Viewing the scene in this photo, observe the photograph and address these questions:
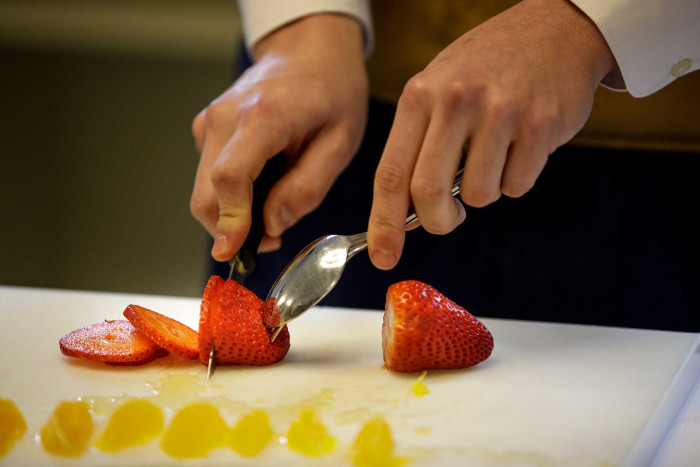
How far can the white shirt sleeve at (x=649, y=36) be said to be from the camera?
826 millimetres

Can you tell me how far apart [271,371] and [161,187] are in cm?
244

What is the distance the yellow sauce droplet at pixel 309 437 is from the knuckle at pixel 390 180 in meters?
0.24

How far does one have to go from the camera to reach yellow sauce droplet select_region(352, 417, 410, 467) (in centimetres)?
67

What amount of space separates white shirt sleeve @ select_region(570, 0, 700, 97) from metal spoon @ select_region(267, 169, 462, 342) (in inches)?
11.4

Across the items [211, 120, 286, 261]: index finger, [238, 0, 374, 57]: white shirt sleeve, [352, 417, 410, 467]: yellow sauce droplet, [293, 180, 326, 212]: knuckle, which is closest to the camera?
[352, 417, 410, 467]: yellow sauce droplet

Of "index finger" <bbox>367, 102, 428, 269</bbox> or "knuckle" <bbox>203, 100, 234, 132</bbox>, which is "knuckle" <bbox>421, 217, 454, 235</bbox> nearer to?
"index finger" <bbox>367, 102, 428, 269</bbox>

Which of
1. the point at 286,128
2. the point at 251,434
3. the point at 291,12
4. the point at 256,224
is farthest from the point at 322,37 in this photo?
the point at 251,434

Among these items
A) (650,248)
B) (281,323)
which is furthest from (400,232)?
(650,248)

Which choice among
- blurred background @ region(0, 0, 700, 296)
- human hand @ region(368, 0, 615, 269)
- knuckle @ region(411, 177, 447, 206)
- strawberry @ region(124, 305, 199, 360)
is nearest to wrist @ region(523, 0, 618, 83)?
human hand @ region(368, 0, 615, 269)

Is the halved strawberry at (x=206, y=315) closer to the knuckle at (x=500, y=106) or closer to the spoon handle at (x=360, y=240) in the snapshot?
the spoon handle at (x=360, y=240)

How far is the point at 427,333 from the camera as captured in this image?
0.83 metres

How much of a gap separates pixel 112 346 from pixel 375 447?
13.9 inches

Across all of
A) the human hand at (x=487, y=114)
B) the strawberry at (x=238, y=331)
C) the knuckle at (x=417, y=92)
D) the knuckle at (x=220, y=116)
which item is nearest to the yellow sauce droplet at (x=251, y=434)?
the strawberry at (x=238, y=331)

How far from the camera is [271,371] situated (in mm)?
868
